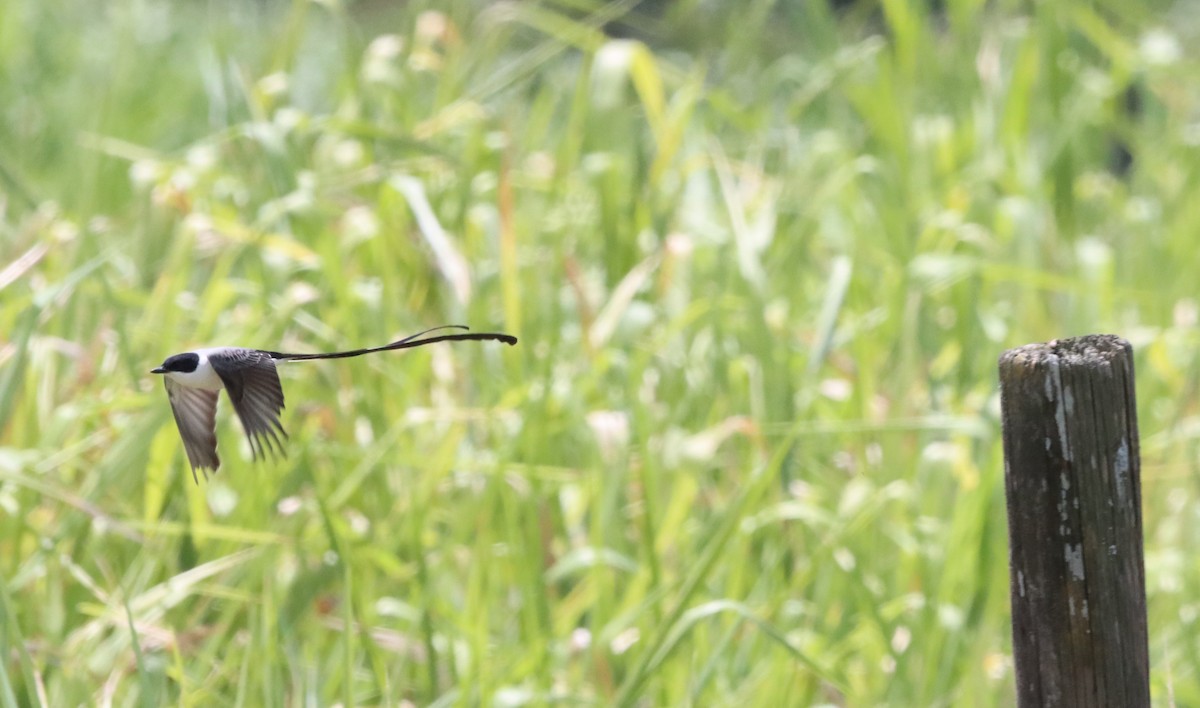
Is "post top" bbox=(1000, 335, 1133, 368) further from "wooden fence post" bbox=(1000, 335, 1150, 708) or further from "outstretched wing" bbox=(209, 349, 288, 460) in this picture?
"outstretched wing" bbox=(209, 349, 288, 460)

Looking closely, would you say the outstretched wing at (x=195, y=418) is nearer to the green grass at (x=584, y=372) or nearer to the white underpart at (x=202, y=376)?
the white underpart at (x=202, y=376)

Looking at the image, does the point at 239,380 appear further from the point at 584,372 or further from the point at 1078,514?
the point at 584,372

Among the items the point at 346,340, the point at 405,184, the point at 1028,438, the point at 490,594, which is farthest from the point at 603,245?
the point at 1028,438

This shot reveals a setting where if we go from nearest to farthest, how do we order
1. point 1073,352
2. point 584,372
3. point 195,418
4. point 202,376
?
point 202,376
point 195,418
point 1073,352
point 584,372

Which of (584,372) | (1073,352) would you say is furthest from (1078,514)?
(584,372)

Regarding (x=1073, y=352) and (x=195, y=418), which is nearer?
(x=195, y=418)

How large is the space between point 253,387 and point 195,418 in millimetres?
97

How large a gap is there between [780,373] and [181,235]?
3.34 feet

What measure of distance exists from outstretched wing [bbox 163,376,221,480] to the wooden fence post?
1.88ft

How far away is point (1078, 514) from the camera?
104cm

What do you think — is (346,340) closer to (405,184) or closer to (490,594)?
(405,184)

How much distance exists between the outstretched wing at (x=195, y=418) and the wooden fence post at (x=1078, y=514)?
0.57 m

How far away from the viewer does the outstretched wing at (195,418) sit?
89 centimetres

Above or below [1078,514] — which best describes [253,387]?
above
